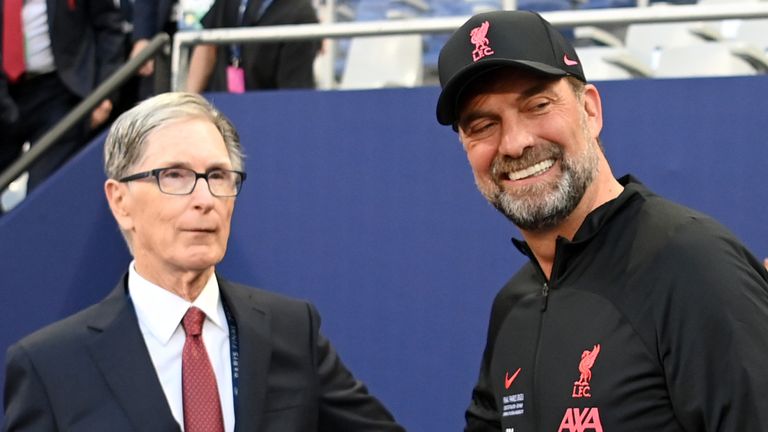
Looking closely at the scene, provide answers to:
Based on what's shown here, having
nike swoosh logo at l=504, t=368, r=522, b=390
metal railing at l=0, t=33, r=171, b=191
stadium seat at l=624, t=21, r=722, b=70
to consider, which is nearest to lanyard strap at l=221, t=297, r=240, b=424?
nike swoosh logo at l=504, t=368, r=522, b=390

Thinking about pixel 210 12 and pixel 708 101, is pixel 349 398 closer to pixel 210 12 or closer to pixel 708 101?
pixel 708 101

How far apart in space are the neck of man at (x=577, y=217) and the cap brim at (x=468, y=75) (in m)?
0.22

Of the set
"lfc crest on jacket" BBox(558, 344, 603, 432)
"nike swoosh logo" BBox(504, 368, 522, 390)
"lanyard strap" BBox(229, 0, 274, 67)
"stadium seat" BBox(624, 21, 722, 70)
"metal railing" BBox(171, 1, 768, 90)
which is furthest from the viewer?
"stadium seat" BBox(624, 21, 722, 70)

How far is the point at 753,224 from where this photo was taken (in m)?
4.46

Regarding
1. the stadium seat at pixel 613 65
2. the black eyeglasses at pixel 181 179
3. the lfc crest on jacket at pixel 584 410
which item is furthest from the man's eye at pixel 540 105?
the stadium seat at pixel 613 65

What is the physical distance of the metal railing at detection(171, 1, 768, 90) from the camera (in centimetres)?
443

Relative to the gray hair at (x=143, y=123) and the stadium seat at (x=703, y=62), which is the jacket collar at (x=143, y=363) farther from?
the stadium seat at (x=703, y=62)

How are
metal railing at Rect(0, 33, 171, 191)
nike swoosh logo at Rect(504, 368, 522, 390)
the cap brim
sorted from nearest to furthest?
the cap brim, nike swoosh logo at Rect(504, 368, 522, 390), metal railing at Rect(0, 33, 171, 191)

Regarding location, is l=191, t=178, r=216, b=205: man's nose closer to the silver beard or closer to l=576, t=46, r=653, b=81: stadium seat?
the silver beard

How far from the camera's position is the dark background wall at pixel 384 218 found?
4.58 metres

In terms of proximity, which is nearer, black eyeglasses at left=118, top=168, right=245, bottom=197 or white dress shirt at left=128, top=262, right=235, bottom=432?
white dress shirt at left=128, top=262, right=235, bottom=432

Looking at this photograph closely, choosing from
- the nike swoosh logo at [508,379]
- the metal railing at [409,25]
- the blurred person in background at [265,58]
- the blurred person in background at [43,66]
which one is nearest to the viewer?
the nike swoosh logo at [508,379]

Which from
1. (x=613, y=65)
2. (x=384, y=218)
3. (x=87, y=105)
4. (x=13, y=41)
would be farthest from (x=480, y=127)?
(x=13, y=41)

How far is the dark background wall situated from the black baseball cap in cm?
214
